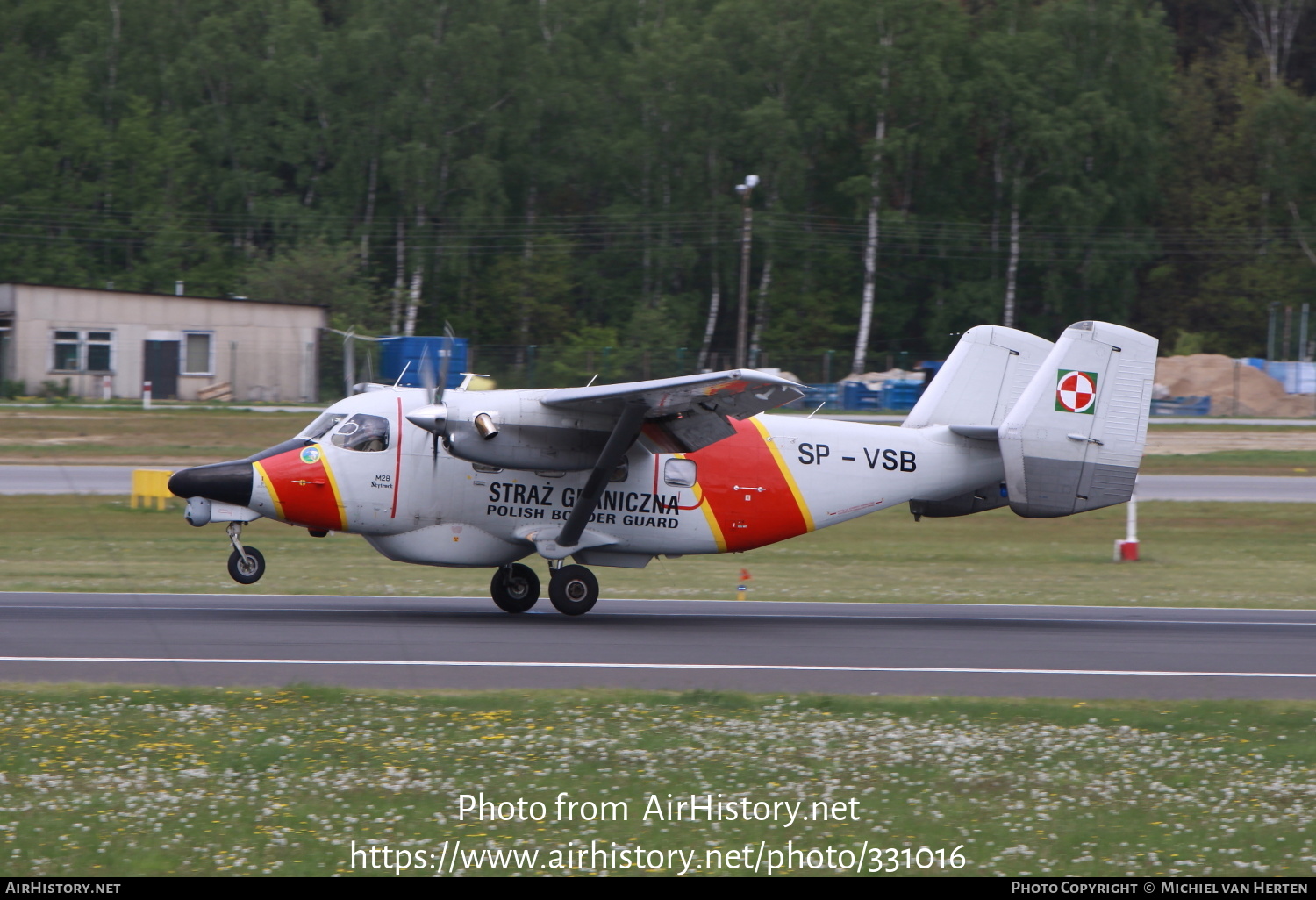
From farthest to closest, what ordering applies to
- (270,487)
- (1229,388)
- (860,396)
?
(1229,388)
(860,396)
(270,487)

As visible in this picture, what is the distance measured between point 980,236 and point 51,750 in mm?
58747

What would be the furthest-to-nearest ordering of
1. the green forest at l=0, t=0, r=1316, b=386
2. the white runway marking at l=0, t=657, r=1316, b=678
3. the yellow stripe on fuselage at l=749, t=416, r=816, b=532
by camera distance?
the green forest at l=0, t=0, r=1316, b=386 → the yellow stripe on fuselage at l=749, t=416, r=816, b=532 → the white runway marking at l=0, t=657, r=1316, b=678

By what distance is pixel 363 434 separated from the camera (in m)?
16.0

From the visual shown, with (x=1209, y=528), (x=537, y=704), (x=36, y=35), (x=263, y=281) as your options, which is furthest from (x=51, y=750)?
(x=36, y=35)

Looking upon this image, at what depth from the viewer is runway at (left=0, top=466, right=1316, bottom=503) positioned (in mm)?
30438

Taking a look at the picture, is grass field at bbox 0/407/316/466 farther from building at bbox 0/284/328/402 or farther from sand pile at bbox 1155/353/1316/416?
sand pile at bbox 1155/353/1316/416

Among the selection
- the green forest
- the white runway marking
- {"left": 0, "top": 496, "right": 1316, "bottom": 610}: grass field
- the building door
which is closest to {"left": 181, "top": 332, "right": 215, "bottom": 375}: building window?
the building door

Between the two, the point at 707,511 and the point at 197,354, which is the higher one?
the point at 197,354

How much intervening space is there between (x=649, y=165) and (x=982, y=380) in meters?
47.0

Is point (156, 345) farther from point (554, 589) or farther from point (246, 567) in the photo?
point (554, 589)

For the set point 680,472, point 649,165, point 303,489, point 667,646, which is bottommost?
point 667,646

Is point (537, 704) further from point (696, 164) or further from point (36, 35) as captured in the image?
point (36, 35)

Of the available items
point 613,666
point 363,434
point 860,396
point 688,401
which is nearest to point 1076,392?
point 688,401

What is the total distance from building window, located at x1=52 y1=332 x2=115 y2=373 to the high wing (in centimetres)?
4084
